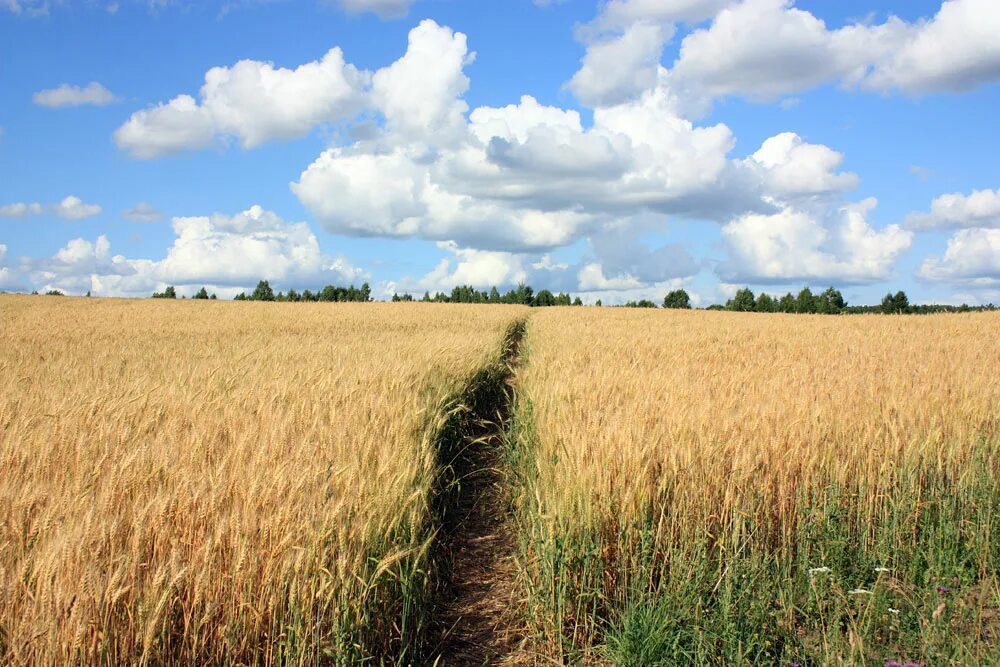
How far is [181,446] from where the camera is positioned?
3742 mm

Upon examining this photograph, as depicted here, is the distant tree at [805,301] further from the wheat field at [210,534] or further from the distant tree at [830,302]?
the wheat field at [210,534]

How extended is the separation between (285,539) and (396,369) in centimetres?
478

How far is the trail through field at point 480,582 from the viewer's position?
10.6ft

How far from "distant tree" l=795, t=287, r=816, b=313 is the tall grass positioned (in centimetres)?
7683

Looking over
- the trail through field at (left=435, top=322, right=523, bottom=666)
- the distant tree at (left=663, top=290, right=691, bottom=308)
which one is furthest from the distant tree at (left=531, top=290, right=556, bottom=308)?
the trail through field at (left=435, top=322, right=523, bottom=666)

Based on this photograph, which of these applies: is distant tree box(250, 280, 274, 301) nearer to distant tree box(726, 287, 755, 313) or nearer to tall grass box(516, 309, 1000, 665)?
distant tree box(726, 287, 755, 313)

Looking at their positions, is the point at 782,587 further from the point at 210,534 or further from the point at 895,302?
the point at 895,302

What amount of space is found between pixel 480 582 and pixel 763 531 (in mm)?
1681

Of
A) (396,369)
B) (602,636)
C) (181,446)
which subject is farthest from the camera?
(396,369)

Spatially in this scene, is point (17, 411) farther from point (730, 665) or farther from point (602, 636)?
point (730, 665)

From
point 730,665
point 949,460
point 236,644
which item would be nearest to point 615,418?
point 730,665

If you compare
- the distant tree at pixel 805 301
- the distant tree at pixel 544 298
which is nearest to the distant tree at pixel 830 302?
the distant tree at pixel 805 301

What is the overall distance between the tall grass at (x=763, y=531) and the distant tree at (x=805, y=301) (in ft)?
252

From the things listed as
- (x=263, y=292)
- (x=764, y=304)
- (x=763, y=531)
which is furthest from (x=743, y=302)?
(x=763, y=531)
